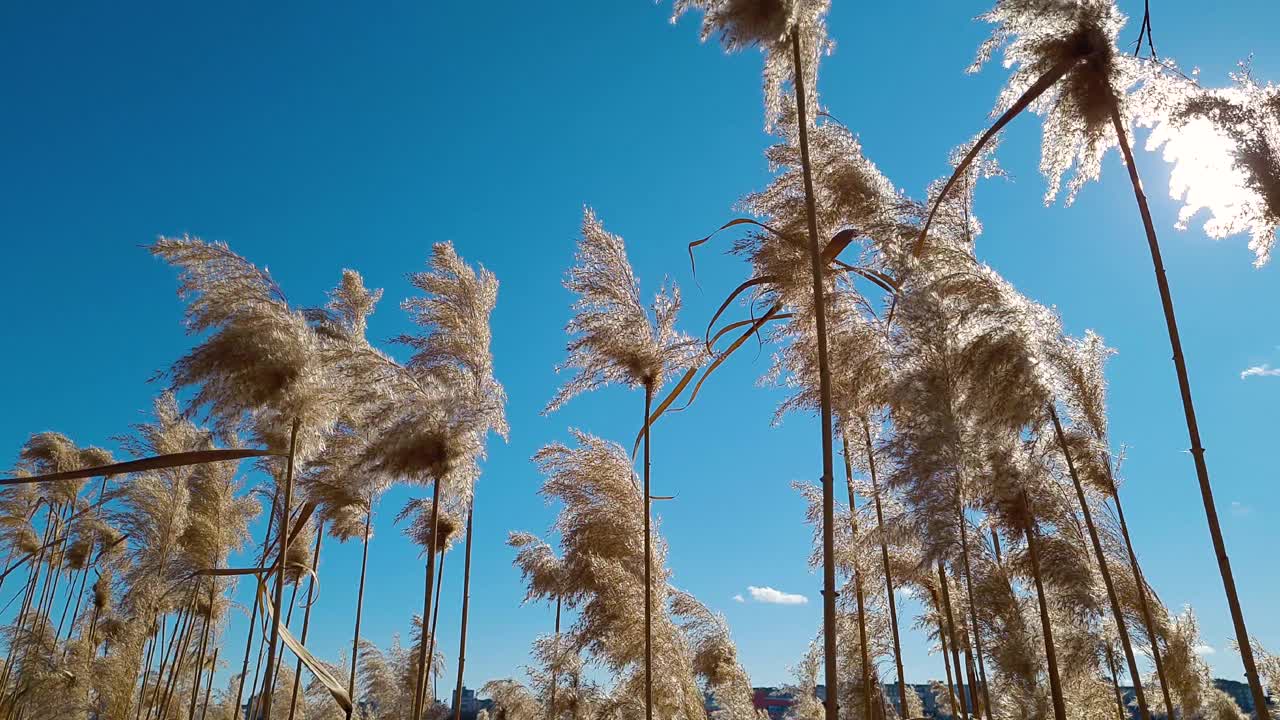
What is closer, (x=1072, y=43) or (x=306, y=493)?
(x=1072, y=43)

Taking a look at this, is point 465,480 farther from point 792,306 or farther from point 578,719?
point 578,719

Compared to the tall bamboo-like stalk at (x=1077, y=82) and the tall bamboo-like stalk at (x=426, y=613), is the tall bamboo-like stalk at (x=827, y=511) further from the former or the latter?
the tall bamboo-like stalk at (x=426, y=613)

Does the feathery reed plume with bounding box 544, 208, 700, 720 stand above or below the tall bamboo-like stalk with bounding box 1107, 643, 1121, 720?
above

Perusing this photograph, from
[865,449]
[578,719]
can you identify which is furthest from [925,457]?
[578,719]

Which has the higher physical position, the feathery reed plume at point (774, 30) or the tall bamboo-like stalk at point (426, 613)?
the feathery reed plume at point (774, 30)

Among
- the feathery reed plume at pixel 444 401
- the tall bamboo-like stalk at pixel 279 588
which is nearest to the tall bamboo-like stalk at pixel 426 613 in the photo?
the feathery reed plume at pixel 444 401

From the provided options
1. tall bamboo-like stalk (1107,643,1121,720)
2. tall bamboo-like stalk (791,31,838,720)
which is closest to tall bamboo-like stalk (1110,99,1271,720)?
tall bamboo-like stalk (791,31,838,720)

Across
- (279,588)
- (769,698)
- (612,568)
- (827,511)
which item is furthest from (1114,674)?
(769,698)

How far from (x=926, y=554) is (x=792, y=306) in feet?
5.37

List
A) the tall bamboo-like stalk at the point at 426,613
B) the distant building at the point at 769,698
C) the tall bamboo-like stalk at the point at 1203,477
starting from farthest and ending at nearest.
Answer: the distant building at the point at 769,698 < the tall bamboo-like stalk at the point at 426,613 < the tall bamboo-like stalk at the point at 1203,477

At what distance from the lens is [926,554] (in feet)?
12.8

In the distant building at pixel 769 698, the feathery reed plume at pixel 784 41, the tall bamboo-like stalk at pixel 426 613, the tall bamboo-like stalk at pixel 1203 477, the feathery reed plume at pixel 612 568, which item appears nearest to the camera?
the tall bamboo-like stalk at pixel 1203 477

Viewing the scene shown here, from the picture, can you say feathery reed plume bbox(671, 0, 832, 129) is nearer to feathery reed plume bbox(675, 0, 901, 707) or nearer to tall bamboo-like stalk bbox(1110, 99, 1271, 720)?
feathery reed plume bbox(675, 0, 901, 707)

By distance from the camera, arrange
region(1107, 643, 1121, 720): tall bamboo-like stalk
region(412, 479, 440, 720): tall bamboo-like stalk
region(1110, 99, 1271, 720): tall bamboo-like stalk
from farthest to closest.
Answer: region(1107, 643, 1121, 720): tall bamboo-like stalk, region(412, 479, 440, 720): tall bamboo-like stalk, region(1110, 99, 1271, 720): tall bamboo-like stalk
